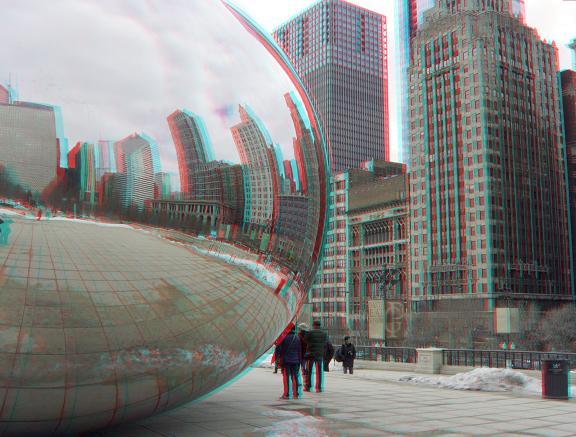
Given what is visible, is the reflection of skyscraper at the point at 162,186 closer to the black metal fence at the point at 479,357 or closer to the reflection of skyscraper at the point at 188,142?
the reflection of skyscraper at the point at 188,142

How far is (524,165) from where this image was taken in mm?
81000

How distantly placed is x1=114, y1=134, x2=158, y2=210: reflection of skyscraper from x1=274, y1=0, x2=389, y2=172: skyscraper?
132 m

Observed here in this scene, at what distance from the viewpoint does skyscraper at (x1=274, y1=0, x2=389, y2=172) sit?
13950cm

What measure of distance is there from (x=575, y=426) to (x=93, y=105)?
20.7ft

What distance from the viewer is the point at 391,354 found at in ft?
71.1

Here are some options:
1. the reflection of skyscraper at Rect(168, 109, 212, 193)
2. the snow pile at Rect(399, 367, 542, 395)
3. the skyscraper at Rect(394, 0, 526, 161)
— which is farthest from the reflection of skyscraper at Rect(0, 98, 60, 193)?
the skyscraper at Rect(394, 0, 526, 161)

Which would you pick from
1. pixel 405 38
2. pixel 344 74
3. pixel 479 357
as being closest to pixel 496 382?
pixel 479 357

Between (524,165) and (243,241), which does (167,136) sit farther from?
(524,165)

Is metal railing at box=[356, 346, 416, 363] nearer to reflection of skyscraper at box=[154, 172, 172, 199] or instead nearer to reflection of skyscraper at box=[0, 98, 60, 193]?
reflection of skyscraper at box=[154, 172, 172, 199]

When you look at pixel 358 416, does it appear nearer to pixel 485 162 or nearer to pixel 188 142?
pixel 188 142

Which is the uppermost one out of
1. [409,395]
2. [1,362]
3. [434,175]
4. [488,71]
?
[488,71]

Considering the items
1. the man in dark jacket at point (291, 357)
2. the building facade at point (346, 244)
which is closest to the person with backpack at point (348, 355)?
the man in dark jacket at point (291, 357)

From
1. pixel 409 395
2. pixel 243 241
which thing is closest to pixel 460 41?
pixel 409 395

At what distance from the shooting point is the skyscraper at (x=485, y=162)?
3029 inches
